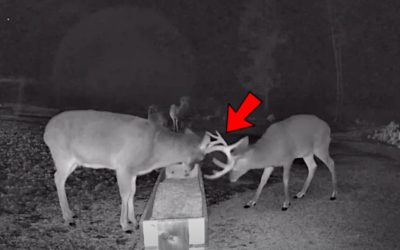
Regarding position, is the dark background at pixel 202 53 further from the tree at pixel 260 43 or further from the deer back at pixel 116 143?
the deer back at pixel 116 143

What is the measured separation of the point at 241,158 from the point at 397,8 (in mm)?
16149

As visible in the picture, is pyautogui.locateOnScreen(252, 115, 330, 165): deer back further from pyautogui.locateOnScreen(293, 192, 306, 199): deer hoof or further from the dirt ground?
the dirt ground

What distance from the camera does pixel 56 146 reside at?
4.88m

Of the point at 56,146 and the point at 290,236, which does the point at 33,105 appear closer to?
the point at 56,146

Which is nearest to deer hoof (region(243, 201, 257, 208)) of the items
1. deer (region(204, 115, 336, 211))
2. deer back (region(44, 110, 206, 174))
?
deer (region(204, 115, 336, 211))

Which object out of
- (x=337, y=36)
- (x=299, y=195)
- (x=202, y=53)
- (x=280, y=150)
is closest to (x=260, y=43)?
(x=202, y=53)

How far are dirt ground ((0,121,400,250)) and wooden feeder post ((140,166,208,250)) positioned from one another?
516mm

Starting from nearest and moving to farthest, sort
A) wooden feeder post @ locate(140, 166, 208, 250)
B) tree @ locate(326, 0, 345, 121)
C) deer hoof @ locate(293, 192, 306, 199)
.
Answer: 1. wooden feeder post @ locate(140, 166, 208, 250)
2. deer hoof @ locate(293, 192, 306, 199)
3. tree @ locate(326, 0, 345, 121)

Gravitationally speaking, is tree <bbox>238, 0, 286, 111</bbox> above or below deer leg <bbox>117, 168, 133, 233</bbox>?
above

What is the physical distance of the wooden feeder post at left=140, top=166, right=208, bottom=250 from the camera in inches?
152

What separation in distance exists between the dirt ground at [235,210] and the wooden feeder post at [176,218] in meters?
0.52

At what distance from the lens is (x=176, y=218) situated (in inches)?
154

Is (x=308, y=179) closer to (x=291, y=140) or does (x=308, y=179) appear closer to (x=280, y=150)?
(x=291, y=140)

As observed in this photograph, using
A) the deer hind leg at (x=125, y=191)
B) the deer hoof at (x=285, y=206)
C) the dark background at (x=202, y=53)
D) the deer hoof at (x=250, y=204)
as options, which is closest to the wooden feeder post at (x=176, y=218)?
the deer hind leg at (x=125, y=191)
